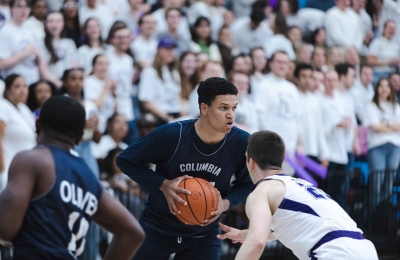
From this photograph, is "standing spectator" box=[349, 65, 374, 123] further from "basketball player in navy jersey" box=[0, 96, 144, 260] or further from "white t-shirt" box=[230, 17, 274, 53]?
"basketball player in navy jersey" box=[0, 96, 144, 260]

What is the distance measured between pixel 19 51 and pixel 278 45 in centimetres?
514

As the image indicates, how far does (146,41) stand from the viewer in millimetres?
11617

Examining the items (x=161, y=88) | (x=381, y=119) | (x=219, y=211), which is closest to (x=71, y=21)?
(x=161, y=88)

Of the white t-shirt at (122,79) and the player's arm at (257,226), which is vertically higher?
the player's arm at (257,226)

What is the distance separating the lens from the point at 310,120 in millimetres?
11508

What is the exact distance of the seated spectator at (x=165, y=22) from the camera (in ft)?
40.6

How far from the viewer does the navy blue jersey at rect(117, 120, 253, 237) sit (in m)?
5.95

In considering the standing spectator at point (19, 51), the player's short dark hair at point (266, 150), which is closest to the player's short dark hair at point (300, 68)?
the standing spectator at point (19, 51)

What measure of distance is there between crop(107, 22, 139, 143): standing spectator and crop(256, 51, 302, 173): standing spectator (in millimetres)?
1920

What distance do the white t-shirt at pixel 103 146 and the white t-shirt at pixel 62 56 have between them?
3.76ft

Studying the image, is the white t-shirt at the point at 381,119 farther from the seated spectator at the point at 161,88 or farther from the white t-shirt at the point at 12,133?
the white t-shirt at the point at 12,133

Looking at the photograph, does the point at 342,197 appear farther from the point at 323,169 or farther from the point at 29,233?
the point at 29,233

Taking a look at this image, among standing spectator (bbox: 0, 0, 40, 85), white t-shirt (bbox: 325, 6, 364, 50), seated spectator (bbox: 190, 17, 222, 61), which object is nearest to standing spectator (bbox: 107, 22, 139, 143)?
standing spectator (bbox: 0, 0, 40, 85)

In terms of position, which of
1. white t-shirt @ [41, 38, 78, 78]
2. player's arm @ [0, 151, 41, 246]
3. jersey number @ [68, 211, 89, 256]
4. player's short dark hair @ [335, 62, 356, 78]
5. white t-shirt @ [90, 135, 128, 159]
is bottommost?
white t-shirt @ [90, 135, 128, 159]
